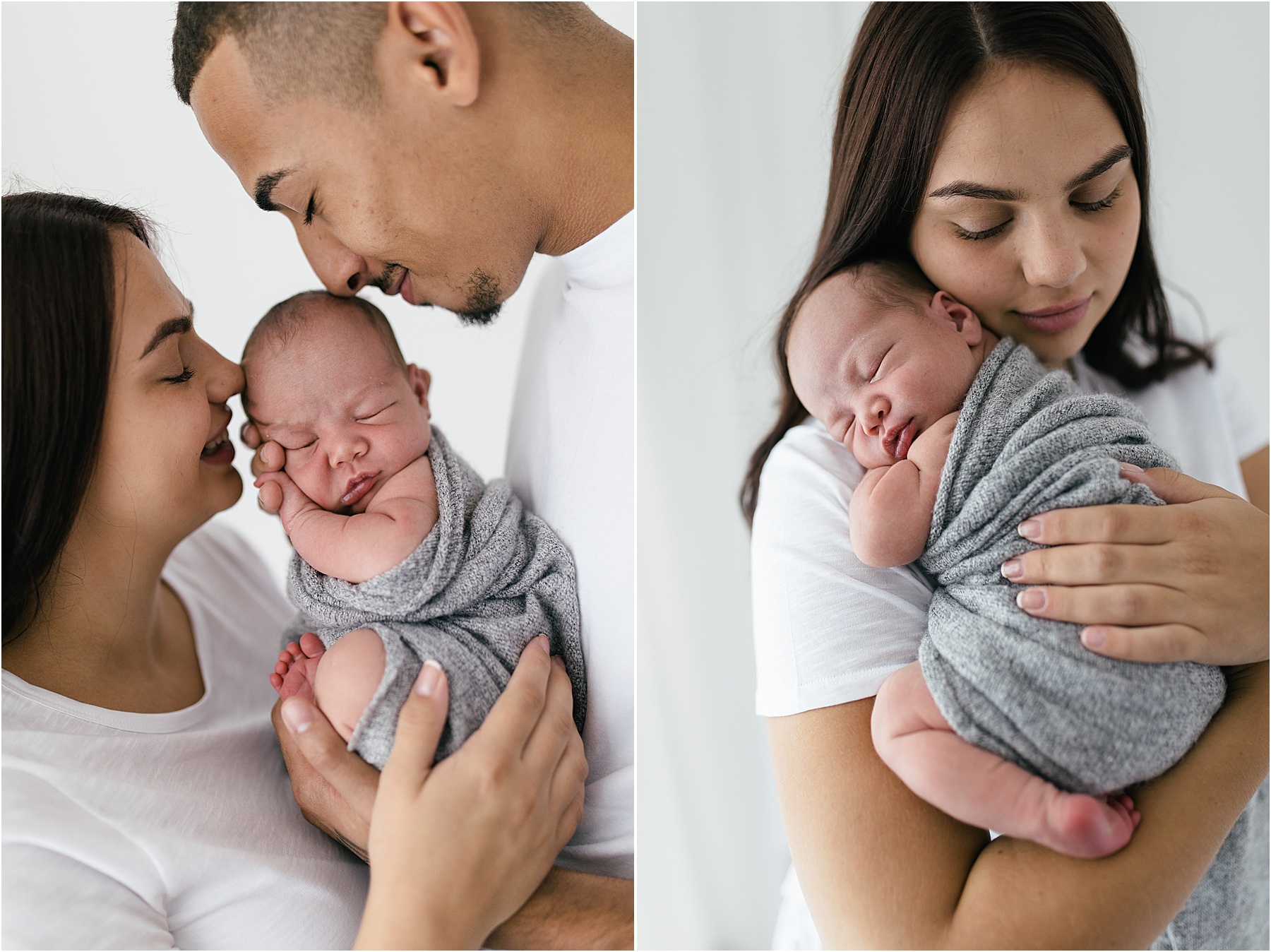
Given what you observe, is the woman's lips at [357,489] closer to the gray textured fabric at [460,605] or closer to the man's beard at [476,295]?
the gray textured fabric at [460,605]

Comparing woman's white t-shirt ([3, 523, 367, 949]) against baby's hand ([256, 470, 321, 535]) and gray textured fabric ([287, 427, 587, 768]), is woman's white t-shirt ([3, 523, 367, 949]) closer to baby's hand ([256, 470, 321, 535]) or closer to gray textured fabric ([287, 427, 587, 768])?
gray textured fabric ([287, 427, 587, 768])

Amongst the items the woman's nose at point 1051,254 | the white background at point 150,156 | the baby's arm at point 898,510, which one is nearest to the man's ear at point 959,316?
the woman's nose at point 1051,254

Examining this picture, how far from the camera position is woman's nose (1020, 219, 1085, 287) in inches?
46.6

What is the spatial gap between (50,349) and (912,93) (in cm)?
136

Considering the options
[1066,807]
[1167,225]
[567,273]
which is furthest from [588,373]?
[1167,225]

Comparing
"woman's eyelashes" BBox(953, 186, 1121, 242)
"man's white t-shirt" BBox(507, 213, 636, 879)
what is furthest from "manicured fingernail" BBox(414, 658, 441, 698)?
"woman's eyelashes" BBox(953, 186, 1121, 242)

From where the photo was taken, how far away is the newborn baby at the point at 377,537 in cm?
120

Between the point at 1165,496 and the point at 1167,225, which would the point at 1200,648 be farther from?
the point at 1167,225

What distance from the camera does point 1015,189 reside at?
3.79ft

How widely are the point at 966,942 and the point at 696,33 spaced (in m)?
1.64

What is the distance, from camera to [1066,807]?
93cm

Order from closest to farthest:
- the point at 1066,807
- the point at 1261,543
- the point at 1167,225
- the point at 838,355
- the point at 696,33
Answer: the point at 1066,807 → the point at 1261,543 → the point at 838,355 → the point at 696,33 → the point at 1167,225

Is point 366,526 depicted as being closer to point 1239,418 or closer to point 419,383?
point 419,383

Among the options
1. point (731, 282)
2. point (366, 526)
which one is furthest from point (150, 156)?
point (731, 282)
